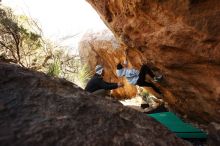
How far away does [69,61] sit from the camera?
15820mm

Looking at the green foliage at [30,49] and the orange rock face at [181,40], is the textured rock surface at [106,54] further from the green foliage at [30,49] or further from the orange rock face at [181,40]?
the orange rock face at [181,40]

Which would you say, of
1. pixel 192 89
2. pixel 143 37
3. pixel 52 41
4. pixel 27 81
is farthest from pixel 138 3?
pixel 52 41

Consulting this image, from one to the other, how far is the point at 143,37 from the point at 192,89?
191 centimetres

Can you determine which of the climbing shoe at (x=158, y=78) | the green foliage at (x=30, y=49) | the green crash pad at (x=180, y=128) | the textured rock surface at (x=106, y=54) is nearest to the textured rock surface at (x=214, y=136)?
the green crash pad at (x=180, y=128)

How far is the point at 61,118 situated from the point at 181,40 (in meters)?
3.93

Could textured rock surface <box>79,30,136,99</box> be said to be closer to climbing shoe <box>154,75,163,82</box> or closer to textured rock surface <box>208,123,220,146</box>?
climbing shoe <box>154,75,163,82</box>

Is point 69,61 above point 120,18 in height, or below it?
below

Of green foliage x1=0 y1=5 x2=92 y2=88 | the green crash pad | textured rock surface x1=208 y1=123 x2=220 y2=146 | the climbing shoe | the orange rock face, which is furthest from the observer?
green foliage x1=0 y1=5 x2=92 y2=88

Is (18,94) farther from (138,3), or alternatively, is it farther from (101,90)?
(101,90)

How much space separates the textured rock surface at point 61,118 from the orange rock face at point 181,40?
2701mm

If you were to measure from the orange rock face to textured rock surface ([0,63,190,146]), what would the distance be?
2701 mm

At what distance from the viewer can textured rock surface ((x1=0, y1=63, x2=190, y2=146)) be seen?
2.57 m

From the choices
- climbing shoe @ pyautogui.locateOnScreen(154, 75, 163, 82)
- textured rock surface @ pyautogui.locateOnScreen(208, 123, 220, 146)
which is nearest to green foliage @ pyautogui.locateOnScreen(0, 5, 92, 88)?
climbing shoe @ pyautogui.locateOnScreen(154, 75, 163, 82)

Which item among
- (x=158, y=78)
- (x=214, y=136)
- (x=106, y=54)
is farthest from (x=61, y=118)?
(x=106, y=54)
